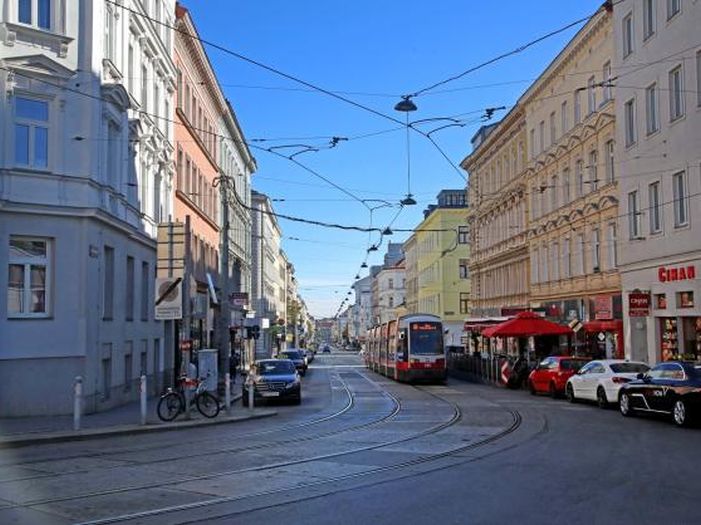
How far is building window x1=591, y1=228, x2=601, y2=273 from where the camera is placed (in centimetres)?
3788

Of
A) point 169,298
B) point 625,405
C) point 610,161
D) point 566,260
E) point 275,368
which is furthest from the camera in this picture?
point 566,260

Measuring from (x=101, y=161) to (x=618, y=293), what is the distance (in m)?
22.4

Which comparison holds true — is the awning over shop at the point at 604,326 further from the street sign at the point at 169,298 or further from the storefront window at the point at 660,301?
the street sign at the point at 169,298

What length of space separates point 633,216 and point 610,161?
3.83m

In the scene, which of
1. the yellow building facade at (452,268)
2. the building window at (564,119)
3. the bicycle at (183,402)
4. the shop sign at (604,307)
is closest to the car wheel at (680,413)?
the bicycle at (183,402)

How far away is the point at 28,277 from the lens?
867 inches

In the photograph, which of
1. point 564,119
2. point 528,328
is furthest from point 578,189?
point 528,328

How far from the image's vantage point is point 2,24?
A: 21469mm

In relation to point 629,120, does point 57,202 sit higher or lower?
lower

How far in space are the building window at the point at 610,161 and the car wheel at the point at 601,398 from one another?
1380 cm

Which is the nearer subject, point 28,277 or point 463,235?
point 28,277

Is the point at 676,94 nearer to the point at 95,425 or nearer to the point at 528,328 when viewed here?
the point at 528,328

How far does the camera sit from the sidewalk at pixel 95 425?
17219 millimetres

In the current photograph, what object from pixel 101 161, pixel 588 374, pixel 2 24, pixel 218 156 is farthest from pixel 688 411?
pixel 218 156
